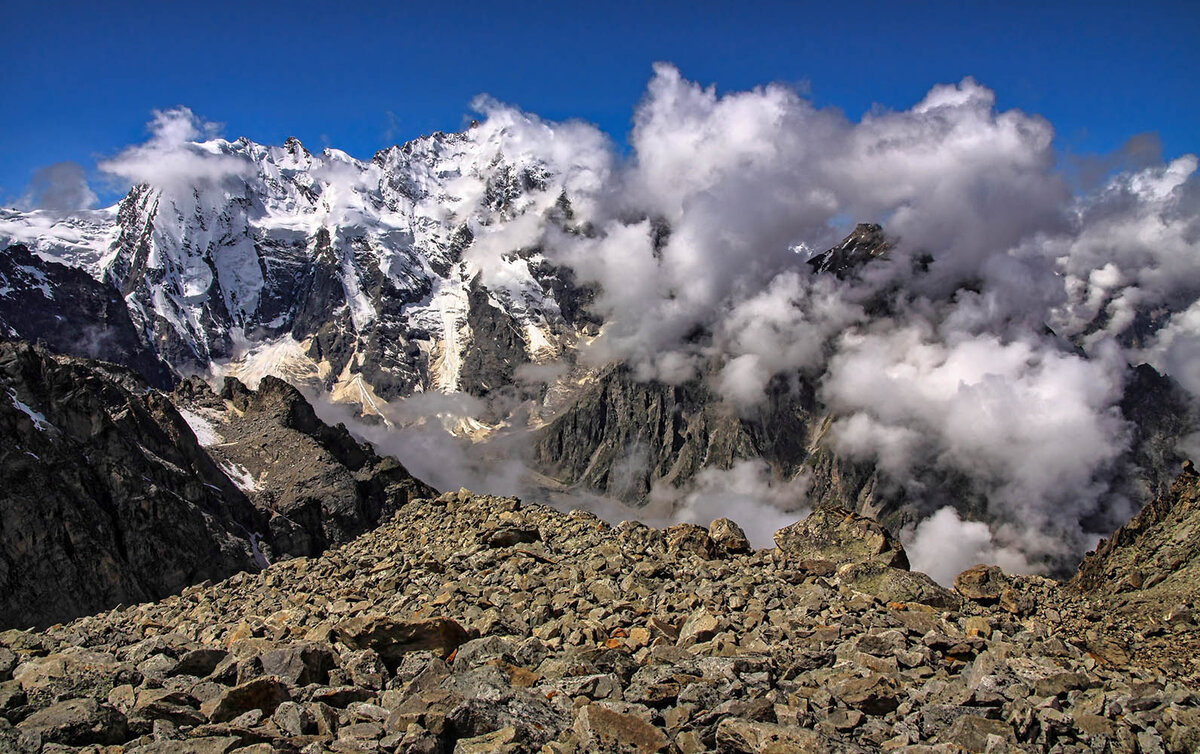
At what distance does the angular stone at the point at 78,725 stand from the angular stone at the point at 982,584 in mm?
21958

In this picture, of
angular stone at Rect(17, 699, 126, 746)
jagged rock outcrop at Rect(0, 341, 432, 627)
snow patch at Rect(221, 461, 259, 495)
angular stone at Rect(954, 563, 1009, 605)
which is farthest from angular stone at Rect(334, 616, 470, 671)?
snow patch at Rect(221, 461, 259, 495)

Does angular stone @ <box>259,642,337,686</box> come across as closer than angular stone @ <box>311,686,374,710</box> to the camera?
No

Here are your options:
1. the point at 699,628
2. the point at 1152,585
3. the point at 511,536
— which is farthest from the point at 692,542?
the point at 1152,585

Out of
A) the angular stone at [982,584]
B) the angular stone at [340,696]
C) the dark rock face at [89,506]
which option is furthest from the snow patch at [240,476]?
the angular stone at [340,696]

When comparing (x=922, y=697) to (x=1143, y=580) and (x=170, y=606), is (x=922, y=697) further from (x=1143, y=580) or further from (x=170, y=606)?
(x=170, y=606)

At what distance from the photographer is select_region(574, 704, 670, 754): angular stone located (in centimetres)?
1136

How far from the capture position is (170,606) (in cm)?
3303

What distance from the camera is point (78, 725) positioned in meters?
11.1

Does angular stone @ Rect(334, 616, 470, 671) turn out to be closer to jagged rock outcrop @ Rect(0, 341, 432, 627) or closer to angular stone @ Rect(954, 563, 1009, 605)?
angular stone @ Rect(954, 563, 1009, 605)

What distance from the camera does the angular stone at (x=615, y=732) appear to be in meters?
11.4

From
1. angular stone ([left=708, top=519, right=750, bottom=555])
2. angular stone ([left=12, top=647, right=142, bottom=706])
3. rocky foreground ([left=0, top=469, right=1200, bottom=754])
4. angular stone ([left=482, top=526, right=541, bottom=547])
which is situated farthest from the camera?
angular stone ([left=708, top=519, right=750, bottom=555])

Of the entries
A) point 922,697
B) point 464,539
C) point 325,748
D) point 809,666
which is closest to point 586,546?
point 464,539

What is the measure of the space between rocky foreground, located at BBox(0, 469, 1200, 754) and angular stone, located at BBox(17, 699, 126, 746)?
3 cm

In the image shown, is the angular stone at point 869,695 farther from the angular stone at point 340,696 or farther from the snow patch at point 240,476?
the snow patch at point 240,476
